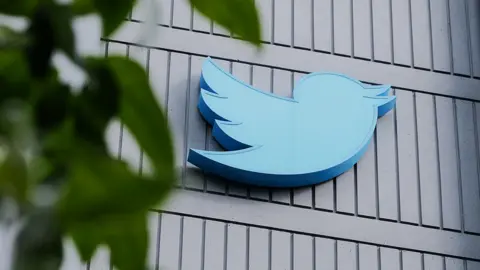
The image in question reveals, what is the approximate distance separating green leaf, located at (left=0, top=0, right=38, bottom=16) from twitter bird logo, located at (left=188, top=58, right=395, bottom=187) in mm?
6334

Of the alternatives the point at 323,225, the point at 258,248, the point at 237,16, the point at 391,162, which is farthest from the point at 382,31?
the point at 237,16

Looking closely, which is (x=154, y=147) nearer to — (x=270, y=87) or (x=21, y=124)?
(x=21, y=124)

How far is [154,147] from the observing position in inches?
22.5

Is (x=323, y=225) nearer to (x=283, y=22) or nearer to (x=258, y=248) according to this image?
(x=258, y=248)

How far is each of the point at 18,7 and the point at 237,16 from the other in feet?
0.43

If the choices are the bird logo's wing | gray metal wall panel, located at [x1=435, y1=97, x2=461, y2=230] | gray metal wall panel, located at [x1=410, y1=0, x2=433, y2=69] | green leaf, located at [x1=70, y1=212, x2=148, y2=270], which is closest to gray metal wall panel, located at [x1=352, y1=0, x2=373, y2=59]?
gray metal wall panel, located at [x1=410, y1=0, x2=433, y2=69]

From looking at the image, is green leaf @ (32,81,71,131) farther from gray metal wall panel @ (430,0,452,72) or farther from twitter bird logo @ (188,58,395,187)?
gray metal wall panel @ (430,0,452,72)

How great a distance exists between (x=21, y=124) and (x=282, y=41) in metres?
7.10

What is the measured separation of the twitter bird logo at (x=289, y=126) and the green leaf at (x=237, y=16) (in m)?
6.28

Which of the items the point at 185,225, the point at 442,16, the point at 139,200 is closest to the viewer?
the point at 139,200

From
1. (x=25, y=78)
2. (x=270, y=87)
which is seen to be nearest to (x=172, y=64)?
(x=270, y=87)

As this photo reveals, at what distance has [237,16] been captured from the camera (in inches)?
25.2

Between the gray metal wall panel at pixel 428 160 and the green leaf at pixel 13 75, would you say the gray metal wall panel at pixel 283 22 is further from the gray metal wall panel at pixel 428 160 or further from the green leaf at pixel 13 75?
the green leaf at pixel 13 75

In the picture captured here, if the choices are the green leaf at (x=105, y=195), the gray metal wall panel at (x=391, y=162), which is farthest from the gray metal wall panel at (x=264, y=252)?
the green leaf at (x=105, y=195)
